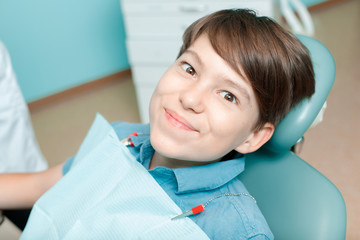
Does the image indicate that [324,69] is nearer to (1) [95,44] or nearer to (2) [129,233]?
(2) [129,233]

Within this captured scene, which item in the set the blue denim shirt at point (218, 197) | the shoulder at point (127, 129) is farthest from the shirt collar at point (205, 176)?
the shoulder at point (127, 129)

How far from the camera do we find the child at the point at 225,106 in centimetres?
71

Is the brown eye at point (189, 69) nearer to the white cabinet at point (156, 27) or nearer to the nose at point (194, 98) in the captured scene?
the nose at point (194, 98)

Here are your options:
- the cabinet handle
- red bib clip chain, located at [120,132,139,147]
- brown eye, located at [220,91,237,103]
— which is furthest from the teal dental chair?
the cabinet handle

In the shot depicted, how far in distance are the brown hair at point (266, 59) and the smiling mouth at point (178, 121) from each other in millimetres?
138

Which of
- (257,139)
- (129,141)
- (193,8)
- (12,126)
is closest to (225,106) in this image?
(257,139)

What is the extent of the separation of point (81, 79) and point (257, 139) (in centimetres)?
191

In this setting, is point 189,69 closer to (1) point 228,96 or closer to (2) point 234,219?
(1) point 228,96

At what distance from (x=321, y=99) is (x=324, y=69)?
0.22 ft

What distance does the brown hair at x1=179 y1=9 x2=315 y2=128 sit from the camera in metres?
0.71

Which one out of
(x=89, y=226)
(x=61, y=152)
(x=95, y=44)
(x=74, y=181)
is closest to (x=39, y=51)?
(x=95, y=44)

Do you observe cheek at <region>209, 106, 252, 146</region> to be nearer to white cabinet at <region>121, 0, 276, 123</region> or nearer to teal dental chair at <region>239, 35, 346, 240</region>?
teal dental chair at <region>239, 35, 346, 240</region>

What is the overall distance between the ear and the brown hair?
0.01 m

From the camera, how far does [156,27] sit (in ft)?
5.75
